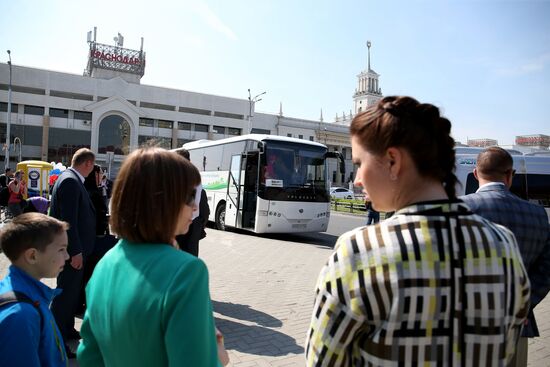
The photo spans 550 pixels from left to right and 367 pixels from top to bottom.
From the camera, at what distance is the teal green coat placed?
129 centimetres

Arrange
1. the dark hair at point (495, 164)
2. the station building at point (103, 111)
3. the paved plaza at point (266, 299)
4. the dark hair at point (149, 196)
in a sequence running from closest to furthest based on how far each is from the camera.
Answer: the dark hair at point (149, 196) → the dark hair at point (495, 164) → the paved plaza at point (266, 299) → the station building at point (103, 111)

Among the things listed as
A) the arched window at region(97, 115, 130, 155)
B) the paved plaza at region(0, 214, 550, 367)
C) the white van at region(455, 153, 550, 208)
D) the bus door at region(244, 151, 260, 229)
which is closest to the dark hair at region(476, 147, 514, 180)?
the paved plaza at region(0, 214, 550, 367)

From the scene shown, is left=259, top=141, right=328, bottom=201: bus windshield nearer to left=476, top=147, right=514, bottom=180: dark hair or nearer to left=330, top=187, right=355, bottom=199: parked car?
left=476, top=147, right=514, bottom=180: dark hair

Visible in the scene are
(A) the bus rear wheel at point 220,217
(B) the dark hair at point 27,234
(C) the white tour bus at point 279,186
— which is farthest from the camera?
Result: (A) the bus rear wheel at point 220,217

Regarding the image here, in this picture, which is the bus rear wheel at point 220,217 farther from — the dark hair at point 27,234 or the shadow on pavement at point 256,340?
the dark hair at point 27,234

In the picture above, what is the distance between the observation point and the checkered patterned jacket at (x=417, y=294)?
1215 mm

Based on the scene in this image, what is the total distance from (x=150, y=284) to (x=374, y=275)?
28.2 inches

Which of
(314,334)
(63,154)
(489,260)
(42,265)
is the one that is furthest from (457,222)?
(63,154)

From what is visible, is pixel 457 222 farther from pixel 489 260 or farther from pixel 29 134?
pixel 29 134

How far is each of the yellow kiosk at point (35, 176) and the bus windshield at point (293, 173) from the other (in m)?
13.5

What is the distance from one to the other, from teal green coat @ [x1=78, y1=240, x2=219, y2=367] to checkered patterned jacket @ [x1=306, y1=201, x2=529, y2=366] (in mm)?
376

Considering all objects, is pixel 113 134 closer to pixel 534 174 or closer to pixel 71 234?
pixel 534 174

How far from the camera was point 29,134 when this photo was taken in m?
56.5

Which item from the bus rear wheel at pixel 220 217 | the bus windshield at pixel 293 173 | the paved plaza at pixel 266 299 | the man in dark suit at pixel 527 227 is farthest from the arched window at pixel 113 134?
the man in dark suit at pixel 527 227
